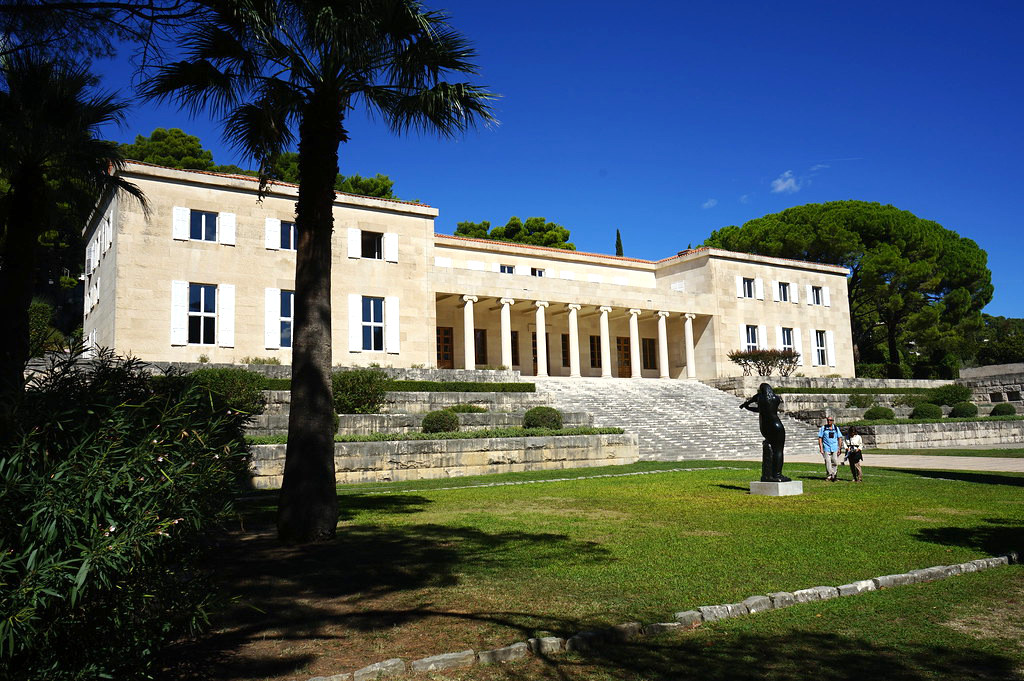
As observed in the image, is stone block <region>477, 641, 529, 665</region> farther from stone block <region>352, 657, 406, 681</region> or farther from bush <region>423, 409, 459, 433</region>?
bush <region>423, 409, 459, 433</region>

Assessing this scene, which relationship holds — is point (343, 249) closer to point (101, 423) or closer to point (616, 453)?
point (616, 453)

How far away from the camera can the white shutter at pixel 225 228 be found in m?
27.6

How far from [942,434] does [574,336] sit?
658 inches

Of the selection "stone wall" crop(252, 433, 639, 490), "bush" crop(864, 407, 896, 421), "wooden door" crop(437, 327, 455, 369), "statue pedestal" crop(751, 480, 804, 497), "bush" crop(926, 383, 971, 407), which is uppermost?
"wooden door" crop(437, 327, 455, 369)

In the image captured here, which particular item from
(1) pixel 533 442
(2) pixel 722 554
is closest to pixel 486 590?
(2) pixel 722 554

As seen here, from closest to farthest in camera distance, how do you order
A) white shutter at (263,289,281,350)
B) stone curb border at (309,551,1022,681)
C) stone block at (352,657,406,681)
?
stone block at (352,657,406,681)
stone curb border at (309,551,1022,681)
white shutter at (263,289,281,350)

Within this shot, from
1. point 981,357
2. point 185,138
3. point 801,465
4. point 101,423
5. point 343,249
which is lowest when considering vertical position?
point 801,465

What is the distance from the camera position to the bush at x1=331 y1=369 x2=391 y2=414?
20953 millimetres

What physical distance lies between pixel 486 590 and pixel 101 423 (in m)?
3.76

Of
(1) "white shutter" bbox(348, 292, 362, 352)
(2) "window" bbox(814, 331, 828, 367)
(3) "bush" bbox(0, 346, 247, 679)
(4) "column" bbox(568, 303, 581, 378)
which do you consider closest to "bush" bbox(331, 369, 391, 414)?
(1) "white shutter" bbox(348, 292, 362, 352)

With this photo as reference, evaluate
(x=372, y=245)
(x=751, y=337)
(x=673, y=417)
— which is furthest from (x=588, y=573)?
(x=751, y=337)

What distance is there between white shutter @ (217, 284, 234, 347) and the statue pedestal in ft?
68.3

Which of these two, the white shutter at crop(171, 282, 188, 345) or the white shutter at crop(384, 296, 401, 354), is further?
the white shutter at crop(384, 296, 401, 354)

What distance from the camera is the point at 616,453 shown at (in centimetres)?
2122
